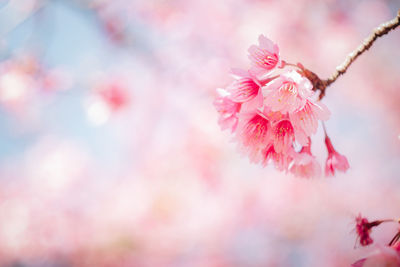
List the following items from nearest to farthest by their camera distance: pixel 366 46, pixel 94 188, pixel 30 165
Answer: pixel 366 46, pixel 94 188, pixel 30 165

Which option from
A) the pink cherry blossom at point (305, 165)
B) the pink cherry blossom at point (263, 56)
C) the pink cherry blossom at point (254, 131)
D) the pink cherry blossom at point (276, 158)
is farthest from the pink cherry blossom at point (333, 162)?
the pink cherry blossom at point (263, 56)

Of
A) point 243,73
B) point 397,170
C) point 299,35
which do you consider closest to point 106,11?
point 299,35

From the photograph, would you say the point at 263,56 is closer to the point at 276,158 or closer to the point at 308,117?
the point at 308,117

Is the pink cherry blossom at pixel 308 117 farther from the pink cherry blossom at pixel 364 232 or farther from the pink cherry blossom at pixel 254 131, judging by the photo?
the pink cherry blossom at pixel 364 232

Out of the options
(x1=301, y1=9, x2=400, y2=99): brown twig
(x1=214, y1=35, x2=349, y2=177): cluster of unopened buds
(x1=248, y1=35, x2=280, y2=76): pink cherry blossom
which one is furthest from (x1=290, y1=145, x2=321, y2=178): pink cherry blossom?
(x1=248, y1=35, x2=280, y2=76): pink cherry blossom

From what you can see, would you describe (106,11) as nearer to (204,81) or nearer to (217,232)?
(204,81)

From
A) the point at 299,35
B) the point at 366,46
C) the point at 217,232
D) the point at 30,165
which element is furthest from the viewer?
the point at 30,165

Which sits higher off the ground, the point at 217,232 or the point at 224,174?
the point at 224,174
